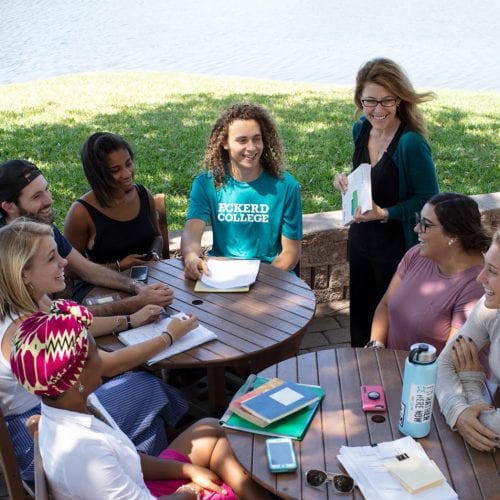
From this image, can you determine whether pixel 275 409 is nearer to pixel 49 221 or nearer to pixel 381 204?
pixel 381 204

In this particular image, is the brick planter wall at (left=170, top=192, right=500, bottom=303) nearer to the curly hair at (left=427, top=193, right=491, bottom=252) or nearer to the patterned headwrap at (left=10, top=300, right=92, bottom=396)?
the curly hair at (left=427, top=193, right=491, bottom=252)

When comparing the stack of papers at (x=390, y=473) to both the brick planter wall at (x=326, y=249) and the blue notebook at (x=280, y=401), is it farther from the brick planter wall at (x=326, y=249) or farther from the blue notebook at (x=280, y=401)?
the brick planter wall at (x=326, y=249)

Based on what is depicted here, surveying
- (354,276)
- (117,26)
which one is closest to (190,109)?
(354,276)

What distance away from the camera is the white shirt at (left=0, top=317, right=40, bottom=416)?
2.66 meters

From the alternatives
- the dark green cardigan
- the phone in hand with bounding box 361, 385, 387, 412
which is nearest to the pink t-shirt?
the dark green cardigan

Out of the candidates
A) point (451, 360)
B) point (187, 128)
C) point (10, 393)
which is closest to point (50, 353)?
point (10, 393)

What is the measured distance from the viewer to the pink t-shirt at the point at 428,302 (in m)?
3.06

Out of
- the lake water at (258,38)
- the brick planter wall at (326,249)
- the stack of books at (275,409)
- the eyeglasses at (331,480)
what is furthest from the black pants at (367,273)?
the lake water at (258,38)

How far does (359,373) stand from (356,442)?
47 cm

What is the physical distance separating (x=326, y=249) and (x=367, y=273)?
97 cm

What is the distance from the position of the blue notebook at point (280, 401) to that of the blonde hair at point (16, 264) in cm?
100

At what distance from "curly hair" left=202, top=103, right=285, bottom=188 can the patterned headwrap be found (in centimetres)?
210

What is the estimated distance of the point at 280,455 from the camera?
7.60 ft

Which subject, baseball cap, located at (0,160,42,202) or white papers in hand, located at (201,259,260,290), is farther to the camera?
white papers in hand, located at (201,259,260,290)
